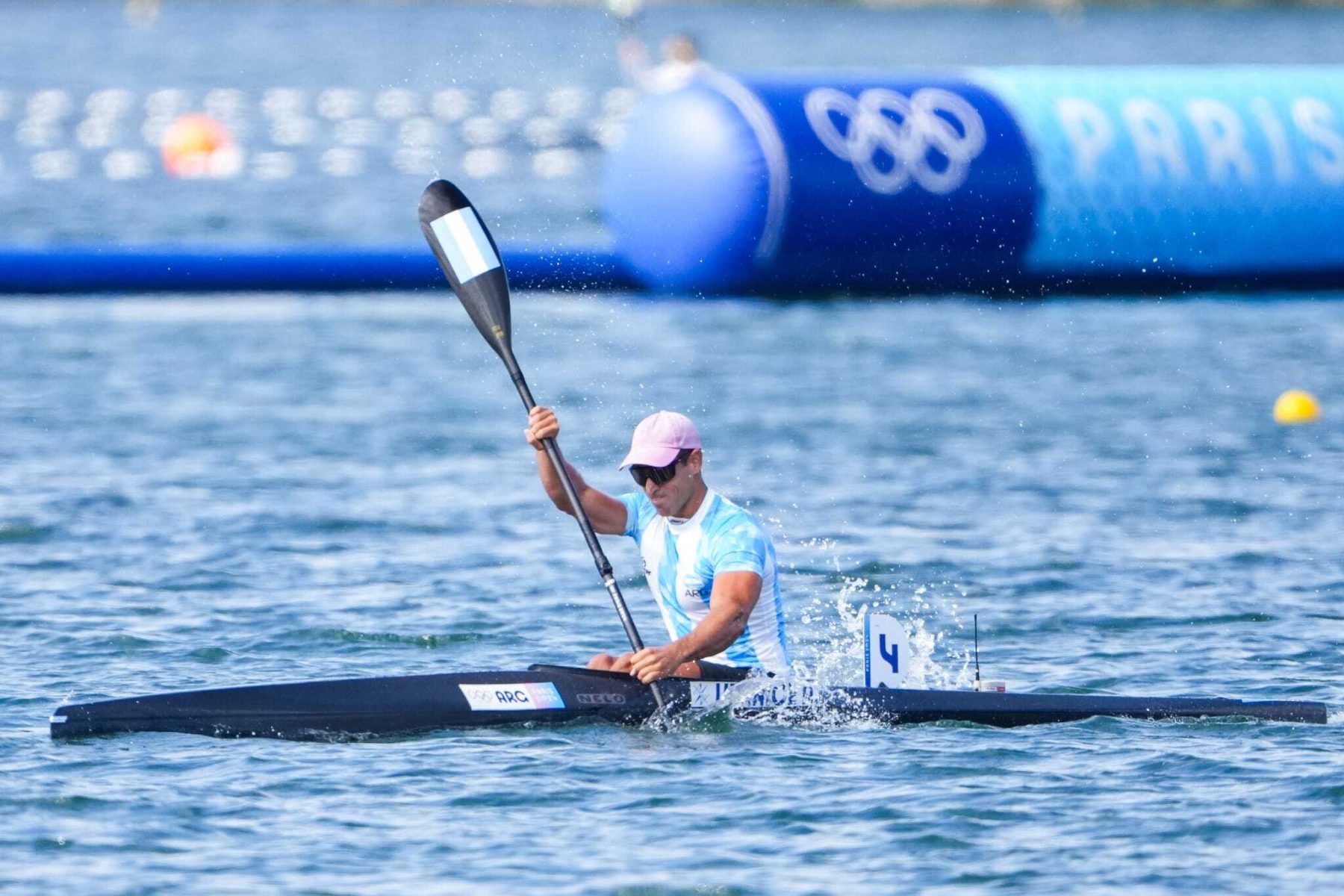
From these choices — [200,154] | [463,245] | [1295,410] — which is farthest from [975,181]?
[200,154]

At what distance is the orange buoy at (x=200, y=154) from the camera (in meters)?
38.0

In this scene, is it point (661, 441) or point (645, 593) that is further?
point (645, 593)

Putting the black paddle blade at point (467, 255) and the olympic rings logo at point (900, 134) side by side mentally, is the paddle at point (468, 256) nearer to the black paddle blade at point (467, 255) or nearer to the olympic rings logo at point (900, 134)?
the black paddle blade at point (467, 255)

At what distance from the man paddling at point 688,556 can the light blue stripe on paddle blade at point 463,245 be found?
129 cm

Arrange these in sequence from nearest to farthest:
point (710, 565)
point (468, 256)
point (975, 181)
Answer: point (710, 565), point (468, 256), point (975, 181)

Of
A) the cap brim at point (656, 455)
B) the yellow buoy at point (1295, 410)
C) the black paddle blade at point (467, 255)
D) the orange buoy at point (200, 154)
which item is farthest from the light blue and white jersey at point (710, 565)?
the orange buoy at point (200, 154)

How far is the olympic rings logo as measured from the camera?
66.8 ft

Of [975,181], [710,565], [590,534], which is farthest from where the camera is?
[975,181]

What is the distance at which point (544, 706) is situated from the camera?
8820 millimetres

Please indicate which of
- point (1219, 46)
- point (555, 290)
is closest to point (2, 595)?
point (555, 290)

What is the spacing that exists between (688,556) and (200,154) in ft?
101

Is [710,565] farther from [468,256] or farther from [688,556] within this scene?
[468,256]

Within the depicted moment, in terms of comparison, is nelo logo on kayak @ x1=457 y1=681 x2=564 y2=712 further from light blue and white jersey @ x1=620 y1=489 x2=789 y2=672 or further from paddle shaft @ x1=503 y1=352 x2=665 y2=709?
light blue and white jersey @ x1=620 y1=489 x2=789 y2=672

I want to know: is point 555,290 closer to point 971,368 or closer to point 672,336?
point 672,336
